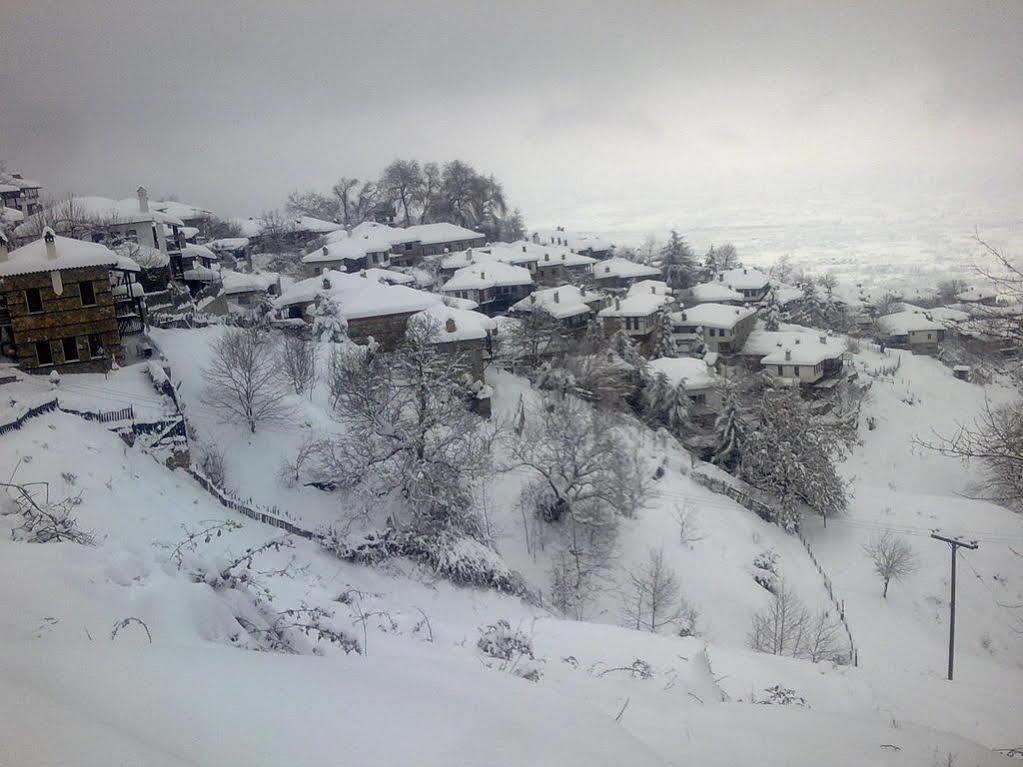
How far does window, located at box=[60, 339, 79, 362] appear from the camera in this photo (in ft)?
49.8

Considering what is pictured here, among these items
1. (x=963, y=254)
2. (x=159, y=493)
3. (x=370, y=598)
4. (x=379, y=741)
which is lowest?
(x=370, y=598)

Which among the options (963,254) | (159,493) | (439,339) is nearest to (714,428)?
(439,339)

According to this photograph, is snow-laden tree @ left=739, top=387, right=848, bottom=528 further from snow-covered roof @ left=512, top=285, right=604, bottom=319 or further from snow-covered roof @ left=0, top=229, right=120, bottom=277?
snow-covered roof @ left=0, top=229, right=120, bottom=277

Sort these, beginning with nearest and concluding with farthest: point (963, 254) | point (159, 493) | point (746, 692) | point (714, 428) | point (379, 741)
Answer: point (379, 741)
point (746, 692)
point (963, 254)
point (159, 493)
point (714, 428)

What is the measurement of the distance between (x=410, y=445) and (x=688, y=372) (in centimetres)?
1781

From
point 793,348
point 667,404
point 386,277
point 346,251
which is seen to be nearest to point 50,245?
point 386,277

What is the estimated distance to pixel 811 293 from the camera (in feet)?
163

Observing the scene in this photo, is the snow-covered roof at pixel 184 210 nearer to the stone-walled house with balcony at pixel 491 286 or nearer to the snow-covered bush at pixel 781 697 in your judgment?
the stone-walled house with balcony at pixel 491 286

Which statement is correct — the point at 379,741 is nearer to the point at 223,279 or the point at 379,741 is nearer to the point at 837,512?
the point at 837,512

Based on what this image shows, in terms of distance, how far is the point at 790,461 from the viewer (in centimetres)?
2220

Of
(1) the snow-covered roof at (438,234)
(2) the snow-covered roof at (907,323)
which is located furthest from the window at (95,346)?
(2) the snow-covered roof at (907,323)

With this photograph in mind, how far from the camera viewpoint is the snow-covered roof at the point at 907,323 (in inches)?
1588

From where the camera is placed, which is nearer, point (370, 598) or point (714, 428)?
point (370, 598)

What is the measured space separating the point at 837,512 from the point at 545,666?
1870cm
